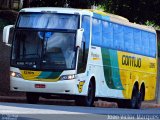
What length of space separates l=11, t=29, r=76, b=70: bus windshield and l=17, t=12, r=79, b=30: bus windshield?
0.79ft

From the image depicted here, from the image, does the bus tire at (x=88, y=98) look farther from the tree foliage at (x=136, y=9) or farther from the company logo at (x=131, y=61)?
the tree foliage at (x=136, y=9)

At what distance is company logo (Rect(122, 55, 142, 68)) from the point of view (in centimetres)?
2837

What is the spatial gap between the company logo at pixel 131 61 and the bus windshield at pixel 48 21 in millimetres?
4650

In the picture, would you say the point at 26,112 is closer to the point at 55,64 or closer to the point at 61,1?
the point at 55,64

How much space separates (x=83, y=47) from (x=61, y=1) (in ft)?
40.2

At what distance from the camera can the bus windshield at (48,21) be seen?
2427cm

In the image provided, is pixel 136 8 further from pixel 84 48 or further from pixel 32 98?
pixel 84 48

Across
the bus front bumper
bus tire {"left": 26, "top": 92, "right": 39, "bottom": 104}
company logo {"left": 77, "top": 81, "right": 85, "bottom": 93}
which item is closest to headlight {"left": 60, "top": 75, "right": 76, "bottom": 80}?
the bus front bumper

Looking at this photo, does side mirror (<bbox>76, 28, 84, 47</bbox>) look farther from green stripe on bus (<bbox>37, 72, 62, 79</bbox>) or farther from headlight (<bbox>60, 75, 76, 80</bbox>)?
green stripe on bus (<bbox>37, 72, 62, 79</bbox>)

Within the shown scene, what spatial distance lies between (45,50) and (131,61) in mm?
6163

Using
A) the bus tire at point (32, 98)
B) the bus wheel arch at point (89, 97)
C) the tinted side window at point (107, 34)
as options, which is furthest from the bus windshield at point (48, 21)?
the bus tire at point (32, 98)

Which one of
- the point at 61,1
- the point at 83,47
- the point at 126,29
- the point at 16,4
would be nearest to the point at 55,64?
the point at 83,47

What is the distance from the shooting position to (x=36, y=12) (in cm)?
2469

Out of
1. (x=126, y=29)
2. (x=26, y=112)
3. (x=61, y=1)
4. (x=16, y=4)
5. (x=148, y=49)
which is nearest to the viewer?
(x=26, y=112)
